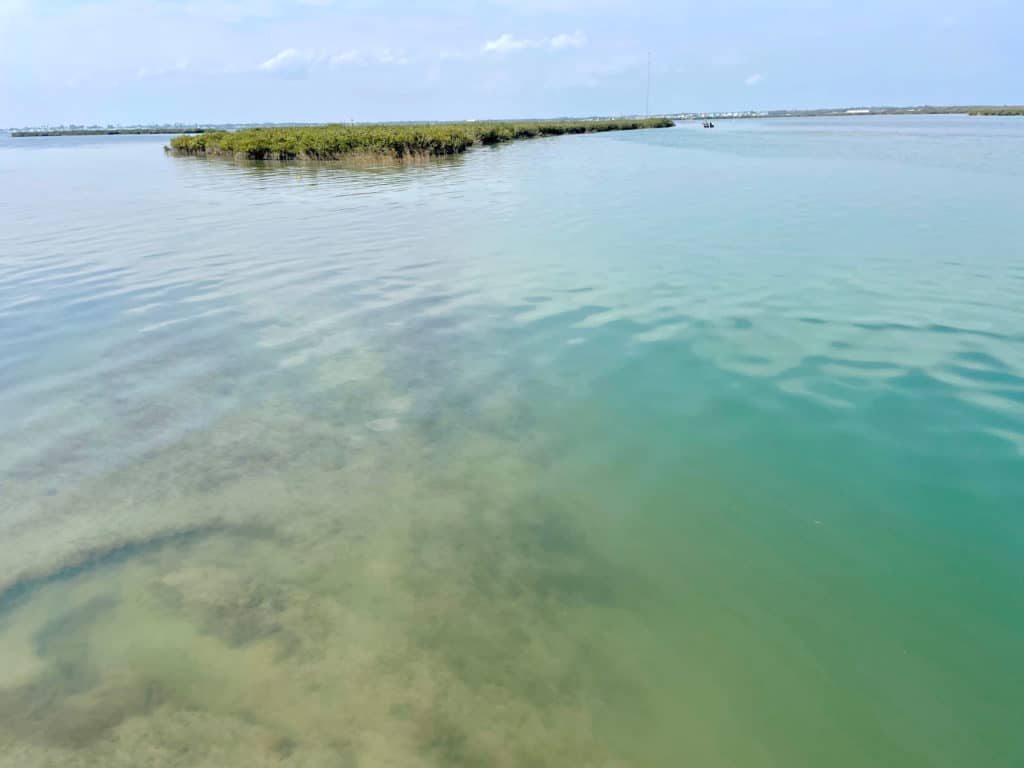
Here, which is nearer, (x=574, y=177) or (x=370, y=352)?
(x=370, y=352)

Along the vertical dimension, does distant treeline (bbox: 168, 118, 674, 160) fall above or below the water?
above

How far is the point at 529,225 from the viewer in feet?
62.8

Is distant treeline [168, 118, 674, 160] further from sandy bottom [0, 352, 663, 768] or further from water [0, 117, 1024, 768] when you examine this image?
sandy bottom [0, 352, 663, 768]

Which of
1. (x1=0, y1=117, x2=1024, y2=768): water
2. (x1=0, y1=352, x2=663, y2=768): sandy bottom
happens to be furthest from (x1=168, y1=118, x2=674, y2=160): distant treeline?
(x1=0, y1=352, x2=663, y2=768): sandy bottom

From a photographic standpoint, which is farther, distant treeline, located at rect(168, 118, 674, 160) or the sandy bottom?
distant treeline, located at rect(168, 118, 674, 160)

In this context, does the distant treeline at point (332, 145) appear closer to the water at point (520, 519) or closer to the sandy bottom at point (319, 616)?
the water at point (520, 519)

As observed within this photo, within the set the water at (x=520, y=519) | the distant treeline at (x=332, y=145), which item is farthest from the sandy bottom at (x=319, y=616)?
the distant treeline at (x=332, y=145)

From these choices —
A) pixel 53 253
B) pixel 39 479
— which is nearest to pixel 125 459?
pixel 39 479

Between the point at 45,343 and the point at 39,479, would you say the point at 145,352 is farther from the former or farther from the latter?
the point at 39,479

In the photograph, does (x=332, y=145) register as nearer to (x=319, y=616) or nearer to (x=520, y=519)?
(x=520, y=519)

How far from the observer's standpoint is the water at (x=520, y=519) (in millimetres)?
3881

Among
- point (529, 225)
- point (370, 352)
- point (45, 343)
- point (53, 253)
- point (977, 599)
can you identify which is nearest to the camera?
point (977, 599)

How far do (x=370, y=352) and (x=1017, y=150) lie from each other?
48302mm

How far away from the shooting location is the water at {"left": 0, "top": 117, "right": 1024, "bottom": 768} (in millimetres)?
3881
